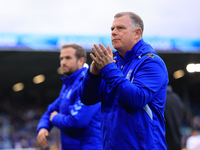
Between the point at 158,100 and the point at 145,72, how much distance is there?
0.24m

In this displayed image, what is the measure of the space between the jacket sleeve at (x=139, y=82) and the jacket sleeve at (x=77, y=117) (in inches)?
45.3

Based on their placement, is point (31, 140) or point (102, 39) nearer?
point (102, 39)

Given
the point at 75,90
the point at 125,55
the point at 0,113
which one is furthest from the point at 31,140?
the point at 125,55

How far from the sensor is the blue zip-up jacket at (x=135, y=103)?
5.88 feet

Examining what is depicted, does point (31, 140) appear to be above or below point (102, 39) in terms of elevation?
below

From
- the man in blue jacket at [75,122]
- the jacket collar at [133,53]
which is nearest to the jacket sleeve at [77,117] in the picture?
the man in blue jacket at [75,122]

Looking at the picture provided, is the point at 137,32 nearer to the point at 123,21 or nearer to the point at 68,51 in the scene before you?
the point at 123,21

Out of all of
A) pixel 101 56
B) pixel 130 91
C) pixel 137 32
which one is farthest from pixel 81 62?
pixel 130 91

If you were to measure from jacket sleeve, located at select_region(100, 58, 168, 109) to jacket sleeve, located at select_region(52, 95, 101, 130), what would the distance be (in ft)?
3.78

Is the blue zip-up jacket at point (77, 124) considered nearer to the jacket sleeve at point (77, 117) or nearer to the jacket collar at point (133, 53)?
the jacket sleeve at point (77, 117)

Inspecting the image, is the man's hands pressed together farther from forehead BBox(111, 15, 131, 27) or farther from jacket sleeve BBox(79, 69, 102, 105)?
forehead BBox(111, 15, 131, 27)

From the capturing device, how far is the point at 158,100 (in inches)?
78.1

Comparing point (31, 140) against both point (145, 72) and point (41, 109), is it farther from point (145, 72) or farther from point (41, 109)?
point (145, 72)

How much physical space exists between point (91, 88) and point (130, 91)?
0.45 meters
